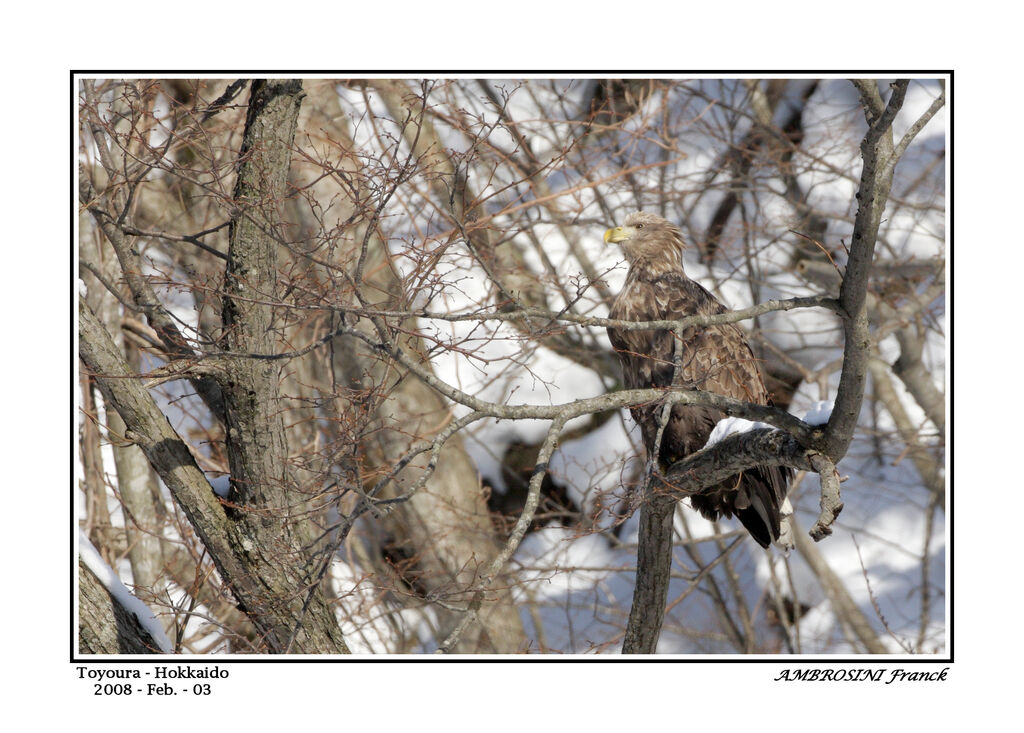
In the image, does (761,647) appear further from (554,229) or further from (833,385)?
(554,229)

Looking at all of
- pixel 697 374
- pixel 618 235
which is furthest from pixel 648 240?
pixel 697 374

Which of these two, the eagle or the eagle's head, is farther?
the eagle's head

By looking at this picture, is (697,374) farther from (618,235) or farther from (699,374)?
(618,235)

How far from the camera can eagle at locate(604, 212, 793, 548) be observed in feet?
13.7

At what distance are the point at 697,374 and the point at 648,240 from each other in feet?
3.53

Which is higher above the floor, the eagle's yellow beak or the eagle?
the eagle's yellow beak

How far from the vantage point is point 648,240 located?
5.13 meters

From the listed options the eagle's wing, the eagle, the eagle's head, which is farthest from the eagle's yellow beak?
the eagle's wing

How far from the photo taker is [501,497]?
27.2ft

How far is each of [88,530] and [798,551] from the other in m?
5.54

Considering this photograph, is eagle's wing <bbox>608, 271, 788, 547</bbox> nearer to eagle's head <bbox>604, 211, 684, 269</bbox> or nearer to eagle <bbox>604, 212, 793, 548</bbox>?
eagle <bbox>604, 212, 793, 548</bbox>

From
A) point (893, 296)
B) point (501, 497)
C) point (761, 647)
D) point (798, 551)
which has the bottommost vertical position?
point (761, 647)

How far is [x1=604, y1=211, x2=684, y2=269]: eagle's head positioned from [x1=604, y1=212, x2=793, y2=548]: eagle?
0.48ft
